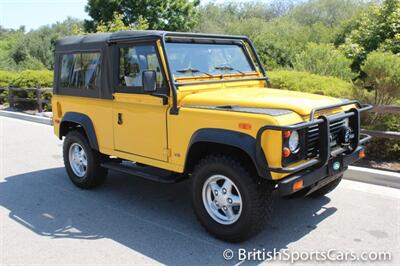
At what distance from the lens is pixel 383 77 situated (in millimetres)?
6922

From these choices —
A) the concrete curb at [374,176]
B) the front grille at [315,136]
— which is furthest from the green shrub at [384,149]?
the front grille at [315,136]

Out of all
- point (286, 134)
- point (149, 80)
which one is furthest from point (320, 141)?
point (149, 80)

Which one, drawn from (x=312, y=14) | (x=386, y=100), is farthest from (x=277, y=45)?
(x=312, y=14)

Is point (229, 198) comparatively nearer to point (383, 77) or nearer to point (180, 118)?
point (180, 118)

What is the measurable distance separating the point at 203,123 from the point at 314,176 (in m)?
1.17

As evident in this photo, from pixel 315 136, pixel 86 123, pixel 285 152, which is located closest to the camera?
pixel 285 152

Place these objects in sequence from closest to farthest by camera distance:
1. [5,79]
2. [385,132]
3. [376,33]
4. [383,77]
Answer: [385,132]
[383,77]
[376,33]
[5,79]

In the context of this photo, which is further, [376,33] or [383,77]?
[376,33]

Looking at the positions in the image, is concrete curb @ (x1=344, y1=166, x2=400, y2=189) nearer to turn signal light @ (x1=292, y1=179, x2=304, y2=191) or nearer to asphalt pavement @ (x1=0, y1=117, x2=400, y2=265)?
asphalt pavement @ (x1=0, y1=117, x2=400, y2=265)

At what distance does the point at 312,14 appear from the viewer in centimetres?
4659

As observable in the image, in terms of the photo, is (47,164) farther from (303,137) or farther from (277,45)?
(277,45)

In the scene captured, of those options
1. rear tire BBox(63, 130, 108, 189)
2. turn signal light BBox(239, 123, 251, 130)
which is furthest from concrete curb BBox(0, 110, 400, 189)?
rear tire BBox(63, 130, 108, 189)

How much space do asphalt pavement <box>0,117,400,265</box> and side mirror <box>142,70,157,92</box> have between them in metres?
1.50

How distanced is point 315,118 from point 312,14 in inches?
1795
